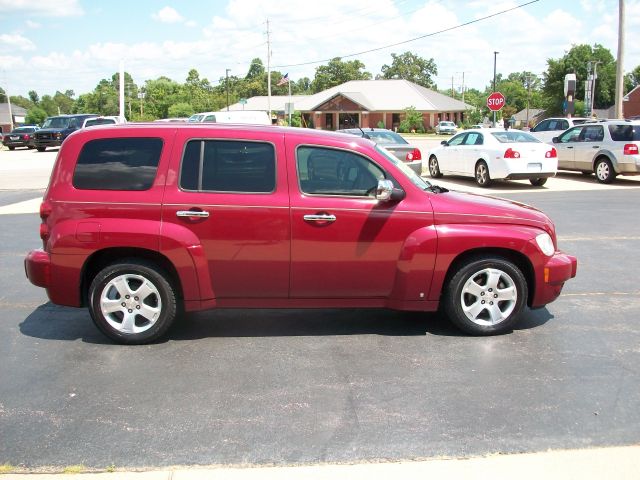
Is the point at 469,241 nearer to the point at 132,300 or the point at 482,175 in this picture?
the point at 132,300

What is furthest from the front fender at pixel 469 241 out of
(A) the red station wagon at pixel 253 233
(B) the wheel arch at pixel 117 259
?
(B) the wheel arch at pixel 117 259

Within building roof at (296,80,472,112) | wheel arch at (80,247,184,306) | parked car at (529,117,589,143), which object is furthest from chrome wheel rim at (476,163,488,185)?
building roof at (296,80,472,112)

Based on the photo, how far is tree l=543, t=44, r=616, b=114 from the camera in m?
92.4

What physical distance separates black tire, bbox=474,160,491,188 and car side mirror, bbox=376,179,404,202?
1241cm

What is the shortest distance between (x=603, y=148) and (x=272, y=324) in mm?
15181

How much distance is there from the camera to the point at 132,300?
5406mm

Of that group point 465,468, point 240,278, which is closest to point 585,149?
point 240,278

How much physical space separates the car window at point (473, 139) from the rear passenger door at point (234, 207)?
1340 centimetres

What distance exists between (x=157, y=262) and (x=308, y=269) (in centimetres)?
125

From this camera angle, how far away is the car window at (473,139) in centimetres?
1788

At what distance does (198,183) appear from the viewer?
536cm

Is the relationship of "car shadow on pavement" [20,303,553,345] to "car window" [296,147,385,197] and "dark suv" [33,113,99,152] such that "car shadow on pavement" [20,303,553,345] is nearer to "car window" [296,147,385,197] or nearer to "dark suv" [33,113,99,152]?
"car window" [296,147,385,197]

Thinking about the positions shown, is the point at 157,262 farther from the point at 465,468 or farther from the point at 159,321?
the point at 465,468

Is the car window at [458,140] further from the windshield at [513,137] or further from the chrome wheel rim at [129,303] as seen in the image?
the chrome wheel rim at [129,303]
